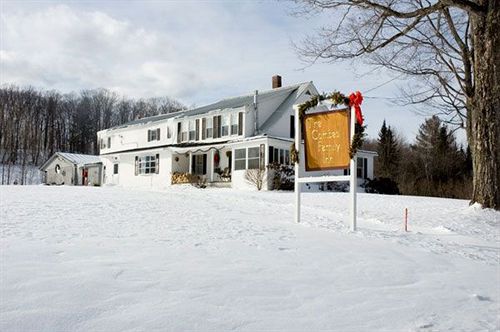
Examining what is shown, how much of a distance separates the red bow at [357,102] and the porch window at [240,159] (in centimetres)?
1720

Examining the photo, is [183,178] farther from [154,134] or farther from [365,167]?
[365,167]

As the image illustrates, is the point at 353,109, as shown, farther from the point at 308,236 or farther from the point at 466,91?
the point at 466,91

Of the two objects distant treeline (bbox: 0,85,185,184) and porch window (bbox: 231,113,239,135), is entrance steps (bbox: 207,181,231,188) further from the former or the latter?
Result: distant treeline (bbox: 0,85,185,184)

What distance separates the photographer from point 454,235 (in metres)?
8.78

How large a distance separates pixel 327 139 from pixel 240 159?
17172 mm

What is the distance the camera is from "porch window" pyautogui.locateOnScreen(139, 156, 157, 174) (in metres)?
31.9

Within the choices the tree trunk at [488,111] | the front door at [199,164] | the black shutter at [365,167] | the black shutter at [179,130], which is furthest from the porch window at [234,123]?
the tree trunk at [488,111]

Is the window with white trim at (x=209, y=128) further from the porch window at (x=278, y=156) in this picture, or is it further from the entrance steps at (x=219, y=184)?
the porch window at (x=278, y=156)

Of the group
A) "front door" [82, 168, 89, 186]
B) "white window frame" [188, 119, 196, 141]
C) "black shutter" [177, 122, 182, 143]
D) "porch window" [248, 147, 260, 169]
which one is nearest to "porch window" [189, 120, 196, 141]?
"white window frame" [188, 119, 196, 141]

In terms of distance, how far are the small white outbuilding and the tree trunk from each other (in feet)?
128

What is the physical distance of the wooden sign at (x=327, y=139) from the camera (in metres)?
9.20

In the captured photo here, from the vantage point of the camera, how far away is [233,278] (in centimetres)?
442

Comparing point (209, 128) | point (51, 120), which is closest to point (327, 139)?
point (209, 128)

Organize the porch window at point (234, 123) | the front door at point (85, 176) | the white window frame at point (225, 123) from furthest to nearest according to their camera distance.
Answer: the front door at point (85, 176) → the white window frame at point (225, 123) → the porch window at point (234, 123)
